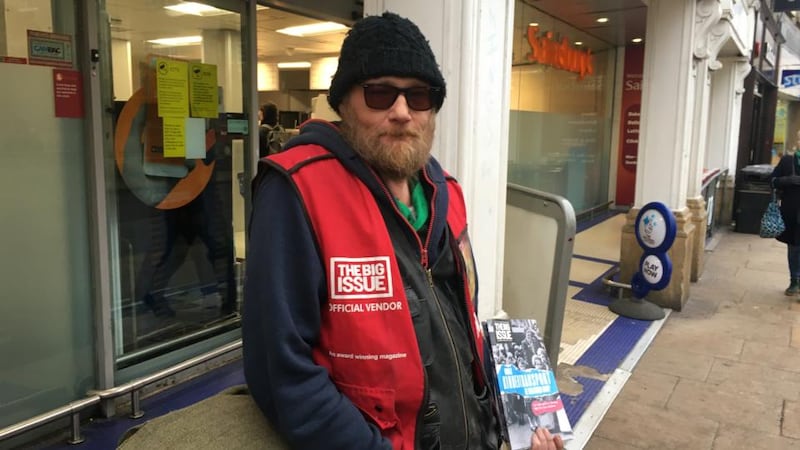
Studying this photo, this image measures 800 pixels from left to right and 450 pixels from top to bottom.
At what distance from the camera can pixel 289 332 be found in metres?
1.21

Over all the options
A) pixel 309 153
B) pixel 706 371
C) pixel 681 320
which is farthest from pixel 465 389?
pixel 681 320

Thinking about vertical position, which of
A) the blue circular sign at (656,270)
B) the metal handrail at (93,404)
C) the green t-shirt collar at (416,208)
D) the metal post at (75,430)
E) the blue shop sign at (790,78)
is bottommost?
the metal post at (75,430)

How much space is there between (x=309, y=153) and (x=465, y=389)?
0.68 m

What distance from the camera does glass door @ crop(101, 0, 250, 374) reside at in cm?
355

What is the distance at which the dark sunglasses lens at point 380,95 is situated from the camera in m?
1.42

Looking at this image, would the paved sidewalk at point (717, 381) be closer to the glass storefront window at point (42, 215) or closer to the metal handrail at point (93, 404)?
the metal handrail at point (93, 404)

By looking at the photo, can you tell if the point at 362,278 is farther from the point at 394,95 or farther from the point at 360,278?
the point at 394,95

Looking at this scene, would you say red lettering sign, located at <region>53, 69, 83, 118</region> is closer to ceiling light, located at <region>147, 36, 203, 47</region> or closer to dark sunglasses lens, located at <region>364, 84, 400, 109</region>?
ceiling light, located at <region>147, 36, 203, 47</region>

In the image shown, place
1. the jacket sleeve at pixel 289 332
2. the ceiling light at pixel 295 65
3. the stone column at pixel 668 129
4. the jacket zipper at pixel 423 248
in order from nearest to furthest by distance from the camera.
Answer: the jacket sleeve at pixel 289 332
the jacket zipper at pixel 423 248
the stone column at pixel 668 129
the ceiling light at pixel 295 65

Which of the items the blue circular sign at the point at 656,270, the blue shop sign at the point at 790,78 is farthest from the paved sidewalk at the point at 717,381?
the blue shop sign at the point at 790,78

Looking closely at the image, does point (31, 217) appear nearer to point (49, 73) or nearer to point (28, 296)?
point (28, 296)

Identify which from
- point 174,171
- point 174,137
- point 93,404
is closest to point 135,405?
point 93,404

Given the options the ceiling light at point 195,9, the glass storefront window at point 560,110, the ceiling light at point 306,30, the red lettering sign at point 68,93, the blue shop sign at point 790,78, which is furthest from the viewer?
the blue shop sign at point 790,78

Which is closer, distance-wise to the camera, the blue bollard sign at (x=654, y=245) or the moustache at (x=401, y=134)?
the moustache at (x=401, y=134)
